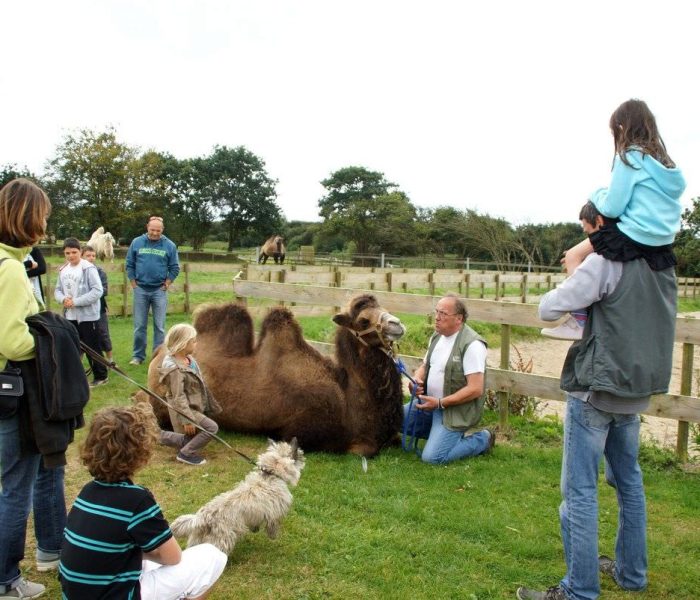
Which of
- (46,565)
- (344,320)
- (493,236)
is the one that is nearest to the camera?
(46,565)

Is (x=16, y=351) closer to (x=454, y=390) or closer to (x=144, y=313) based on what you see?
(x=454, y=390)

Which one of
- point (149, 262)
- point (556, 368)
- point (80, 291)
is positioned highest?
point (149, 262)

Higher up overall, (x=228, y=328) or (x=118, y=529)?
(x=228, y=328)

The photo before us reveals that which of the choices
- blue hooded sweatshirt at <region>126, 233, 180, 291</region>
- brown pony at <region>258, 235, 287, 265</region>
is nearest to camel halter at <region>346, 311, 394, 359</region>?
blue hooded sweatshirt at <region>126, 233, 180, 291</region>

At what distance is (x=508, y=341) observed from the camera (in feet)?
20.7

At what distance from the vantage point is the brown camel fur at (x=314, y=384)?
5.43m

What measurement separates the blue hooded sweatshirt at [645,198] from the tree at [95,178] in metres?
37.9

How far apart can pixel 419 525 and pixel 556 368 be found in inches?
327

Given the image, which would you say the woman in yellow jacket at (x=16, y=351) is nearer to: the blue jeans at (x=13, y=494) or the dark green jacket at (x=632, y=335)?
the blue jeans at (x=13, y=494)

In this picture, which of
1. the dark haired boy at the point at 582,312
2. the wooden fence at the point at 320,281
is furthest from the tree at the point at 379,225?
the dark haired boy at the point at 582,312

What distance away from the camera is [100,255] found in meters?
19.9

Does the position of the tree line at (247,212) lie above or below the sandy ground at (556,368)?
above

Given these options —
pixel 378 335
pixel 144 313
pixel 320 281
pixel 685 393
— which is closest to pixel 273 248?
pixel 320 281

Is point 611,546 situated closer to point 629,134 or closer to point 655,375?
point 655,375
